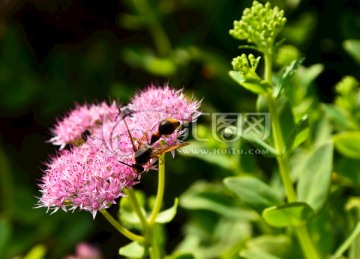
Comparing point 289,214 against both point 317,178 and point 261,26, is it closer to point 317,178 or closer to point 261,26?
point 317,178

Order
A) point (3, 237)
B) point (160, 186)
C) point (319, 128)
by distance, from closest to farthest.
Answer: point (160, 186)
point (319, 128)
point (3, 237)

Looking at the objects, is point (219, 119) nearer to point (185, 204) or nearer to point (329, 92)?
point (185, 204)

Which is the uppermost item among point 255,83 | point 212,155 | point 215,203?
point 255,83

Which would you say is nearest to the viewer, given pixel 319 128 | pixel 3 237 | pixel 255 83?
pixel 255 83

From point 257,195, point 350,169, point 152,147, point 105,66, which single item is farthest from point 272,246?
point 105,66

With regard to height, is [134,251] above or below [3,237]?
above

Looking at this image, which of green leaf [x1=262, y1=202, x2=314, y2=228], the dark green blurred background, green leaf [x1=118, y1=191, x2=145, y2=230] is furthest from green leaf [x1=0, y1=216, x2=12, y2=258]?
green leaf [x1=262, y1=202, x2=314, y2=228]

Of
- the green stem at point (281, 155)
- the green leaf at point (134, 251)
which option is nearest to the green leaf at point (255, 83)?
the green stem at point (281, 155)
